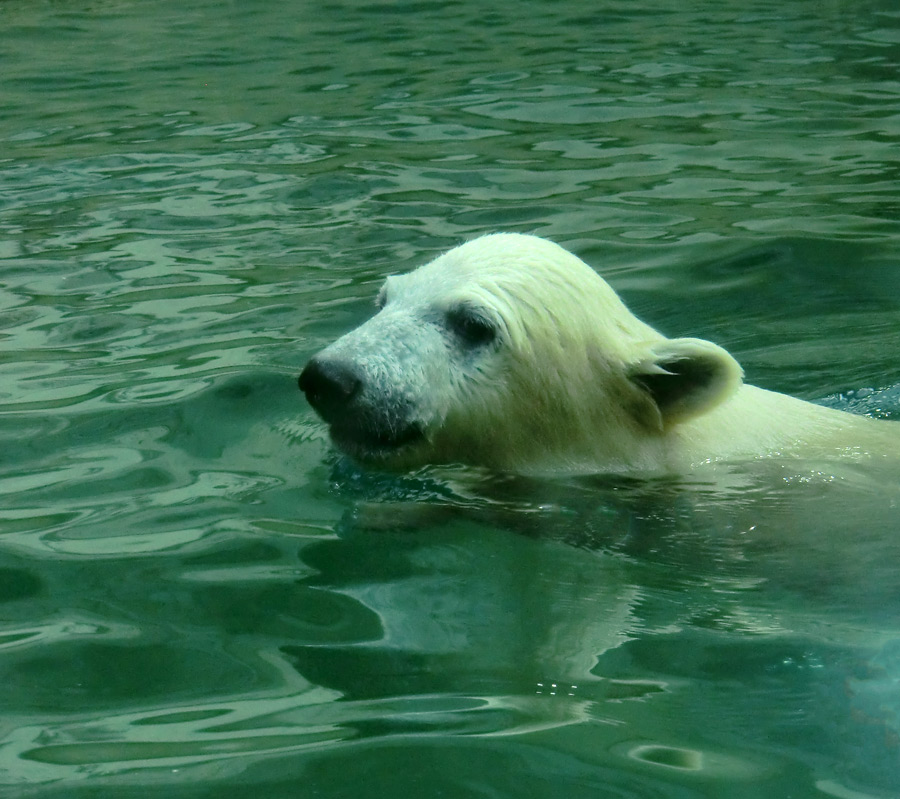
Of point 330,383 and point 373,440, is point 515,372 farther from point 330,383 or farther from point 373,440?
point 330,383

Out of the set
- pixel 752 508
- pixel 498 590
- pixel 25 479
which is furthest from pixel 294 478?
pixel 752 508

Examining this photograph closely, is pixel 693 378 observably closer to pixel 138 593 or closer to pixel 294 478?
pixel 294 478

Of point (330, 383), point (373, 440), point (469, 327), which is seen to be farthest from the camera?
point (469, 327)

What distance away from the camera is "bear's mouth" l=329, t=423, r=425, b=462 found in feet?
12.5

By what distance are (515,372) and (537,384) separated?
75 millimetres

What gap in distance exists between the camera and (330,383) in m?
3.71

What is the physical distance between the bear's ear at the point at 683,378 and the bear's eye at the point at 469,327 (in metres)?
0.44

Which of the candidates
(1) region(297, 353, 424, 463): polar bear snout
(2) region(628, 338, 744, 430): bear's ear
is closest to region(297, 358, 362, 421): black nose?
(1) region(297, 353, 424, 463): polar bear snout

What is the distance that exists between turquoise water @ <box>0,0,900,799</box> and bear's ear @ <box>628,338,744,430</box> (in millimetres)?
258

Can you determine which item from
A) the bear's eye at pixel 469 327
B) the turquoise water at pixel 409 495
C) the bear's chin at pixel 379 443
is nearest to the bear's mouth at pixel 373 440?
the bear's chin at pixel 379 443

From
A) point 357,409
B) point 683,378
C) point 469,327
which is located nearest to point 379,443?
point 357,409

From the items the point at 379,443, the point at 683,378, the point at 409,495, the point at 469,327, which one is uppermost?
the point at 469,327

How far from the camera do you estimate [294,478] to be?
412cm

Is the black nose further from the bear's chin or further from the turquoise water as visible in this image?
the turquoise water
